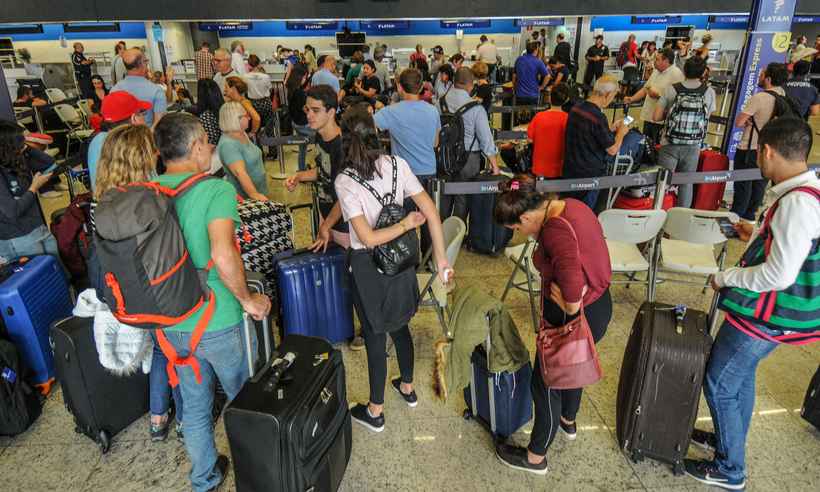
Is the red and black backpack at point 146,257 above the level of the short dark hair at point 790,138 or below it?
below

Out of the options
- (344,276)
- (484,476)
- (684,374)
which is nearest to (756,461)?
(684,374)

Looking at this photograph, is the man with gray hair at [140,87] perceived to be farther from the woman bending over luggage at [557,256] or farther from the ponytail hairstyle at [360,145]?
the woman bending over luggage at [557,256]

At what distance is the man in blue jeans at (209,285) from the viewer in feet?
6.01

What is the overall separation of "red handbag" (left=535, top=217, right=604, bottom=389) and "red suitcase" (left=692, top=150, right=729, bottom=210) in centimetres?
407

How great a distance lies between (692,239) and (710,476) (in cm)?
159

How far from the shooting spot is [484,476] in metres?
2.49

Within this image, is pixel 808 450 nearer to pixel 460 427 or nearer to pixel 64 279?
pixel 460 427

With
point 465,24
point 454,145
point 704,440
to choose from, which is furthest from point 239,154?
point 465,24

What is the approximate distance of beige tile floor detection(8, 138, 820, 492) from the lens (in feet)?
8.06

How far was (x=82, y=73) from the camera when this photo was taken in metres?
11.5

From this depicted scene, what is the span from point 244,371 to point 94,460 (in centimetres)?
109

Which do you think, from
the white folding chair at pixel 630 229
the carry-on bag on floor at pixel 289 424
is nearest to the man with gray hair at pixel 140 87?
the carry-on bag on floor at pixel 289 424

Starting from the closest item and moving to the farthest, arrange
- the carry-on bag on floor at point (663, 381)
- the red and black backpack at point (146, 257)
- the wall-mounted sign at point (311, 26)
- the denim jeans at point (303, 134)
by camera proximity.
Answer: the red and black backpack at point (146, 257)
the carry-on bag on floor at point (663, 381)
the denim jeans at point (303, 134)
the wall-mounted sign at point (311, 26)

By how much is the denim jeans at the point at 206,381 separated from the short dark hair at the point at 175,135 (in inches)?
26.6
